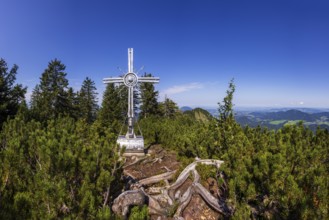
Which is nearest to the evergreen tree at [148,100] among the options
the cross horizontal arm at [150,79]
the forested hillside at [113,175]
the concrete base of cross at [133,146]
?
the cross horizontal arm at [150,79]

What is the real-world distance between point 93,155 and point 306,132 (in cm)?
1037

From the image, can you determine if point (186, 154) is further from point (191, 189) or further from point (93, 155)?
point (93, 155)

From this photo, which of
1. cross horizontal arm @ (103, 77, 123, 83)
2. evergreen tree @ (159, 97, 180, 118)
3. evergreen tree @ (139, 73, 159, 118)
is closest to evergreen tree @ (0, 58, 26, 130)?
cross horizontal arm @ (103, 77, 123, 83)

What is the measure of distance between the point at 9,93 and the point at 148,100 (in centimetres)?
2676

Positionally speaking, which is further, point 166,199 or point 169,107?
point 169,107

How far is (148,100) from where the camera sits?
45844 millimetres

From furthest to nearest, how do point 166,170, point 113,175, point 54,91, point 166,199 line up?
point 54,91, point 166,170, point 166,199, point 113,175

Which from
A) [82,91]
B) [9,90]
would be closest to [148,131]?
[9,90]

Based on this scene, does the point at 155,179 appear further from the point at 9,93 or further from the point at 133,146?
the point at 9,93

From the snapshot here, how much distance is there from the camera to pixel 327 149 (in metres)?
9.02

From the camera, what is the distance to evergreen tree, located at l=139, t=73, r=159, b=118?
149 ft

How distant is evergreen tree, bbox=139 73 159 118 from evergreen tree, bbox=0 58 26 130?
2508 cm

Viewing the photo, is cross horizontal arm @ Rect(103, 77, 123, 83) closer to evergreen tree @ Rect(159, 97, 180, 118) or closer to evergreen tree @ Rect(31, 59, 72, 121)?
evergreen tree @ Rect(31, 59, 72, 121)

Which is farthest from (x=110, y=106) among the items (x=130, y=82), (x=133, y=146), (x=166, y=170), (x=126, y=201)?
(x=126, y=201)
